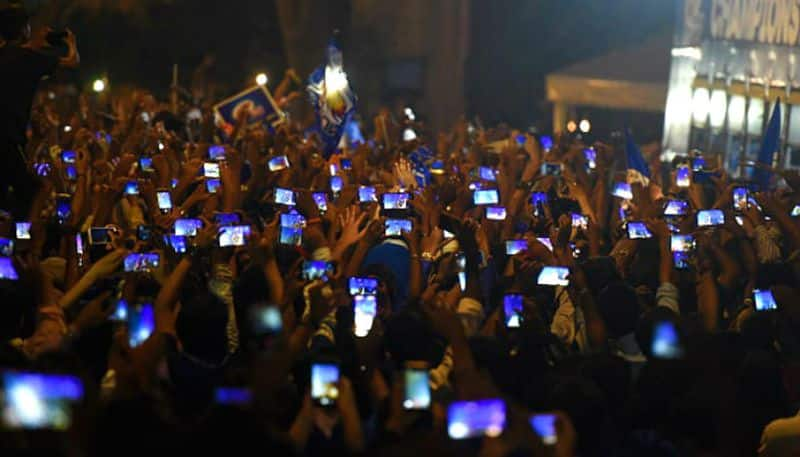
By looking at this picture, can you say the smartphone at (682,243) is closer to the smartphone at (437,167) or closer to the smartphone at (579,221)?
the smartphone at (579,221)

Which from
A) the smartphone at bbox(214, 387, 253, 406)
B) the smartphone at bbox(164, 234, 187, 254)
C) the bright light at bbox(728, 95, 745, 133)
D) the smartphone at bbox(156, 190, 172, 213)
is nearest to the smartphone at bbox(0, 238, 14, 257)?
the smartphone at bbox(164, 234, 187, 254)

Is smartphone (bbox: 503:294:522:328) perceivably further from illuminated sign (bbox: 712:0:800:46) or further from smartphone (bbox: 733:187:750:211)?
illuminated sign (bbox: 712:0:800:46)

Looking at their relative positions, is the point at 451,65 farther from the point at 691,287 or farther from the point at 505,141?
the point at 691,287

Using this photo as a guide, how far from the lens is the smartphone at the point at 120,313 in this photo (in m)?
5.77

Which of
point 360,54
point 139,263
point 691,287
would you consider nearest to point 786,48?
point 691,287

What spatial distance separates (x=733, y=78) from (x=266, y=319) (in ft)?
39.4

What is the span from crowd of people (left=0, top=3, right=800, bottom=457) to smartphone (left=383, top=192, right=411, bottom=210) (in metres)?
0.02

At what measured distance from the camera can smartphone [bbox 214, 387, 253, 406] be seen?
4.18 metres

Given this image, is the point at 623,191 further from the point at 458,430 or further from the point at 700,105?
the point at 700,105

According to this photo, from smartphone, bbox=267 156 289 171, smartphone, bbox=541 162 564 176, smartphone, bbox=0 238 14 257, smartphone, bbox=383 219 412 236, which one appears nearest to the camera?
smartphone, bbox=0 238 14 257

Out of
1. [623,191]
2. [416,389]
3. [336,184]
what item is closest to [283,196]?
[336,184]

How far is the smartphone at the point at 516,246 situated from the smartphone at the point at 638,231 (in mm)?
668

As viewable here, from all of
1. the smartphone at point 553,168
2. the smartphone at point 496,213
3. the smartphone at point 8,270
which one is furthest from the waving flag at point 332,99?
the smartphone at point 8,270

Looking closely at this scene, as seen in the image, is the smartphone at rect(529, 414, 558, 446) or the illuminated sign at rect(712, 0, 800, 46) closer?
the smartphone at rect(529, 414, 558, 446)
